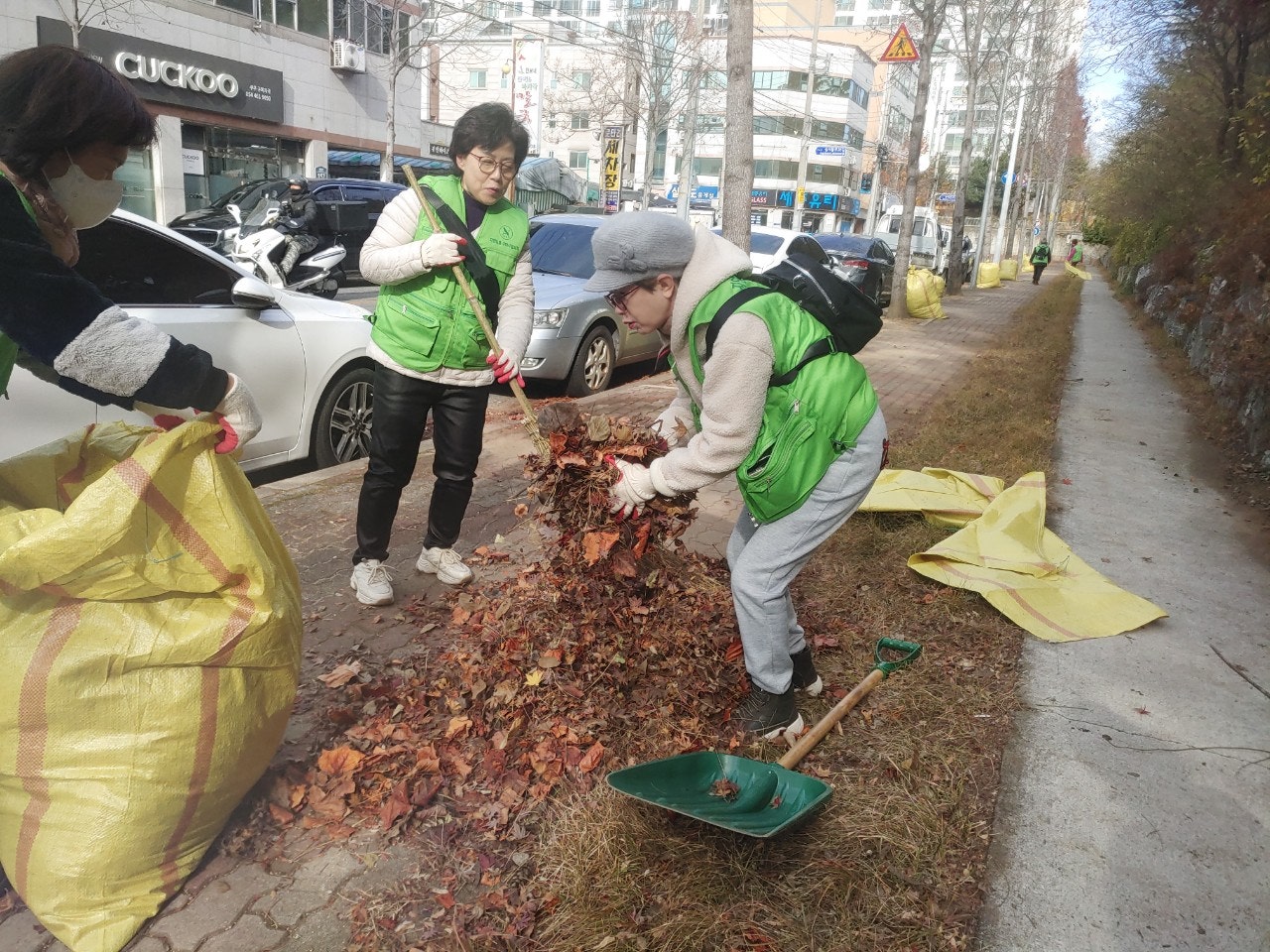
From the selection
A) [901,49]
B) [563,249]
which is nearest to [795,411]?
[563,249]

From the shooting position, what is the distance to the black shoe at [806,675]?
307 centimetres

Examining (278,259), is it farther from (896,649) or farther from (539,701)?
(896,649)

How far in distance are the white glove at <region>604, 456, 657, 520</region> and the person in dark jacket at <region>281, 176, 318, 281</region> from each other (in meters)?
11.6

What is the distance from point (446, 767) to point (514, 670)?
15.2 inches

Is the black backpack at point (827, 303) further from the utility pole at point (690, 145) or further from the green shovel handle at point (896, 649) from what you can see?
the utility pole at point (690, 145)

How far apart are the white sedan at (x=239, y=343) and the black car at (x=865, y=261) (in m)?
13.8

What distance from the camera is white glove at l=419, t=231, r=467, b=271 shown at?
311 cm

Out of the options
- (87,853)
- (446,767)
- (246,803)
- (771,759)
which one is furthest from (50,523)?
(771,759)

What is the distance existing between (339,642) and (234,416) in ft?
4.92

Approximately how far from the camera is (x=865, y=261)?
1917 centimetres

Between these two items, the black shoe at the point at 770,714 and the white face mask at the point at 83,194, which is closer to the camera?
the white face mask at the point at 83,194

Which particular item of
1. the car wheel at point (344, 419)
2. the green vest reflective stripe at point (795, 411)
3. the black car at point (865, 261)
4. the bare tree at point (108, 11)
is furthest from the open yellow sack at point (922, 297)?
the bare tree at point (108, 11)

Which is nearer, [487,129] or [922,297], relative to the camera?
[487,129]

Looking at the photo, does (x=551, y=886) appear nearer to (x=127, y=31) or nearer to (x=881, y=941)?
(x=881, y=941)
